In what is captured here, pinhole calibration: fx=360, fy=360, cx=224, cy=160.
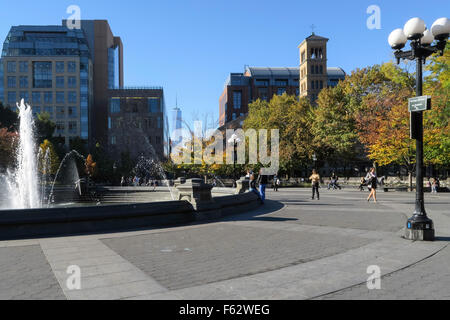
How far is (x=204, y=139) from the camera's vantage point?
4203 centimetres

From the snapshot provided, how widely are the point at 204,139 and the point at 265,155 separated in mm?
9112

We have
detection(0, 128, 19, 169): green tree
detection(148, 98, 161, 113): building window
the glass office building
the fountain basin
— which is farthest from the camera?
detection(148, 98, 161, 113): building window

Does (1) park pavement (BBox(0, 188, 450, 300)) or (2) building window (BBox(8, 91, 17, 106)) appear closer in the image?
(1) park pavement (BBox(0, 188, 450, 300))

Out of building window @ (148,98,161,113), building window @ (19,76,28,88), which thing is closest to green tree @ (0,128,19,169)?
building window @ (148,98,161,113)

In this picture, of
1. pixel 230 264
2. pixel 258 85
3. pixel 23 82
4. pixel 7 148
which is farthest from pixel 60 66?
pixel 230 264

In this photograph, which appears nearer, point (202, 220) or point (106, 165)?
point (202, 220)

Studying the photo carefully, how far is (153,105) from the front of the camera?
296ft

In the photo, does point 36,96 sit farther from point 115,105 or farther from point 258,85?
point 258,85

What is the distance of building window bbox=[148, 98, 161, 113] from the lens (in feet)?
295

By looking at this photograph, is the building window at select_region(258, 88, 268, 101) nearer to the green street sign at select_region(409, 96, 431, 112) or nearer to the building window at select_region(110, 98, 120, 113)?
the building window at select_region(110, 98, 120, 113)

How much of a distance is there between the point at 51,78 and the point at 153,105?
84.9 ft

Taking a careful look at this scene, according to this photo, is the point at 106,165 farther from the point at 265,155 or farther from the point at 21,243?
the point at 21,243

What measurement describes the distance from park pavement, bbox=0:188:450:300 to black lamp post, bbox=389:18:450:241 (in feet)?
1.29
